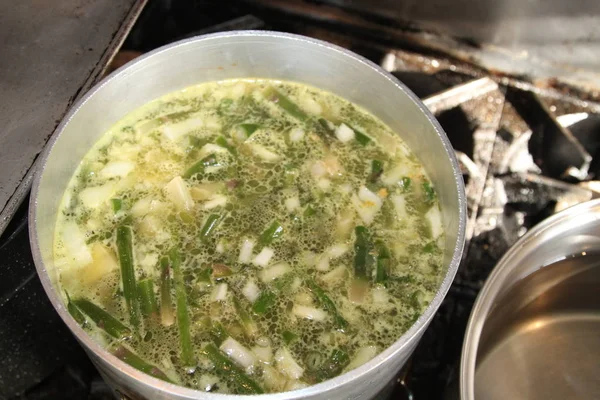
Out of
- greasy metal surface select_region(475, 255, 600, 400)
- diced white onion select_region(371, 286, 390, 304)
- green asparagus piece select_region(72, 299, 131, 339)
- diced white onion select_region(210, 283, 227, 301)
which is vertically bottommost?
greasy metal surface select_region(475, 255, 600, 400)

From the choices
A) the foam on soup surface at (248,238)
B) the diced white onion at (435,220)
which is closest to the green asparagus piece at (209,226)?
the foam on soup surface at (248,238)

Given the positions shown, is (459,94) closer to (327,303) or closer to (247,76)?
(247,76)

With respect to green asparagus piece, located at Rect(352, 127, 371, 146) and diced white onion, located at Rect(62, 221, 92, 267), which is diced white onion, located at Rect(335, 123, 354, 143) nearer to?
green asparagus piece, located at Rect(352, 127, 371, 146)

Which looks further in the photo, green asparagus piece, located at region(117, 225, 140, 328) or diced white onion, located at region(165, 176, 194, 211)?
diced white onion, located at region(165, 176, 194, 211)

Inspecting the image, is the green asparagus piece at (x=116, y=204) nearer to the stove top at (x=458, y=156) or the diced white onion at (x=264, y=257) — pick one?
the stove top at (x=458, y=156)

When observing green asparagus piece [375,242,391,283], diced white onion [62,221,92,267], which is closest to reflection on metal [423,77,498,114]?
green asparagus piece [375,242,391,283]

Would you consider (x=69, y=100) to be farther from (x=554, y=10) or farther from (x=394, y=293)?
(x=554, y=10)

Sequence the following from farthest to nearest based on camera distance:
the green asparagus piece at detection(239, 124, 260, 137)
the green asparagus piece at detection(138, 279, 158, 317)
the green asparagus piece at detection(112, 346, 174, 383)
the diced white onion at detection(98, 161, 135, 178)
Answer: the green asparagus piece at detection(239, 124, 260, 137), the diced white onion at detection(98, 161, 135, 178), the green asparagus piece at detection(138, 279, 158, 317), the green asparagus piece at detection(112, 346, 174, 383)
